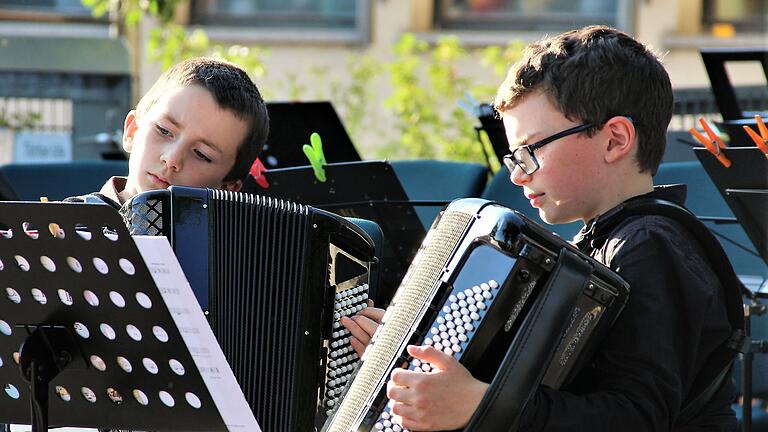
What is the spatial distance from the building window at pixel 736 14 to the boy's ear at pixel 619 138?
6.89 m

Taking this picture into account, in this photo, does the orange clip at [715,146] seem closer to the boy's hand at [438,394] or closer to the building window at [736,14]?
the boy's hand at [438,394]

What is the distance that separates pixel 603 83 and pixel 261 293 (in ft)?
2.62

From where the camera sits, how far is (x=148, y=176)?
268 centimetres

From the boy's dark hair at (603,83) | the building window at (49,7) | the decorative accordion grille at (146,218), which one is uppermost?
the boy's dark hair at (603,83)

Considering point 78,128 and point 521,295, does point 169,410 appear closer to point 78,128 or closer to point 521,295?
point 521,295

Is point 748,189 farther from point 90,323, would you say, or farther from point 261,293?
point 90,323

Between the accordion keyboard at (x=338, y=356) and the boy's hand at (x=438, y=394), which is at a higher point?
the boy's hand at (x=438, y=394)

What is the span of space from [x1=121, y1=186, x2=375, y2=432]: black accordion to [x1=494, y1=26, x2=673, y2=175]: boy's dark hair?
0.49 m

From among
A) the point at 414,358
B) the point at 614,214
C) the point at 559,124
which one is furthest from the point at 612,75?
the point at 414,358

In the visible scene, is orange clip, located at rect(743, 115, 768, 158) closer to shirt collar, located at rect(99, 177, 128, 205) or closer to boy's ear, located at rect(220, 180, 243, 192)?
boy's ear, located at rect(220, 180, 243, 192)

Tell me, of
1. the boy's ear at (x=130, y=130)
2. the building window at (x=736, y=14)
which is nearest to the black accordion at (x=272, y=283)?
the boy's ear at (x=130, y=130)

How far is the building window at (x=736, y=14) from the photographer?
8.63 meters

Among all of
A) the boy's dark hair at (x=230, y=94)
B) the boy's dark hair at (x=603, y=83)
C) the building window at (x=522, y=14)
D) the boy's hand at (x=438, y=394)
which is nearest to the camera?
the boy's hand at (x=438, y=394)

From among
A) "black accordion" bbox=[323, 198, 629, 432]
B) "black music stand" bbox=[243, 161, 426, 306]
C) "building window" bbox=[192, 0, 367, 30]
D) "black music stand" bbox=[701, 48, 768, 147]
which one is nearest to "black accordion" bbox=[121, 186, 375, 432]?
"black accordion" bbox=[323, 198, 629, 432]
